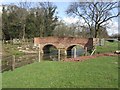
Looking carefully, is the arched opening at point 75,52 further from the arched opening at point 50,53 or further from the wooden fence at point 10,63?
the wooden fence at point 10,63

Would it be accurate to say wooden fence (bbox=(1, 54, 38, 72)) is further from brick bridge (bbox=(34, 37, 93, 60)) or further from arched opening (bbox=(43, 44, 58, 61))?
brick bridge (bbox=(34, 37, 93, 60))

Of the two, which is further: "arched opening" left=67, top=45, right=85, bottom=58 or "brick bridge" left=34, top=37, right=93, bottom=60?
"brick bridge" left=34, top=37, right=93, bottom=60

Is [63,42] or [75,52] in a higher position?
[63,42]

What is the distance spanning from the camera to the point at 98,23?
1820 inches

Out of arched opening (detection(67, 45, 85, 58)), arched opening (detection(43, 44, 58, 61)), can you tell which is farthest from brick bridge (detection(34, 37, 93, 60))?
arched opening (detection(67, 45, 85, 58))

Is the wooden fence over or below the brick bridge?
below

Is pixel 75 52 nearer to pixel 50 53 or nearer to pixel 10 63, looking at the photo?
pixel 10 63

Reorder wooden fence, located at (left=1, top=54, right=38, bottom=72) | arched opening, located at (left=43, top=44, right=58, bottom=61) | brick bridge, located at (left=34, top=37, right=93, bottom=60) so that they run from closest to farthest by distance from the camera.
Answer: wooden fence, located at (left=1, top=54, right=38, bottom=72) → arched opening, located at (left=43, top=44, right=58, bottom=61) → brick bridge, located at (left=34, top=37, right=93, bottom=60)

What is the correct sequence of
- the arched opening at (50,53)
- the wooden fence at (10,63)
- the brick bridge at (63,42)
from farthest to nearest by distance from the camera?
the brick bridge at (63,42)
the arched opening at (50,53)
the wooden fence at (10,63)

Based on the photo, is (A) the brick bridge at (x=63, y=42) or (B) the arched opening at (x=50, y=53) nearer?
(B) the arched opening at (x=50, y=53)

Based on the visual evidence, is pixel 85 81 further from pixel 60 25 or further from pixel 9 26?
pixel 60 25

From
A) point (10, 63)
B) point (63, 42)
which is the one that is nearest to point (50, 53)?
point (63, 42)

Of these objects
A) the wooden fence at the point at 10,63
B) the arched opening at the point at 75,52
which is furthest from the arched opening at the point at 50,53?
the wooden fence at the point at 10,63

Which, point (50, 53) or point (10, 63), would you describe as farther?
point (50, 53)
